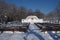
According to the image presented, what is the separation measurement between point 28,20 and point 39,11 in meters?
19.7

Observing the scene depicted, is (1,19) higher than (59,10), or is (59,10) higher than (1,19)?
(59,10)

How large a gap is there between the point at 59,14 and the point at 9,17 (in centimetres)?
1777

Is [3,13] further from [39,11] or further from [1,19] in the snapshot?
[39,11]

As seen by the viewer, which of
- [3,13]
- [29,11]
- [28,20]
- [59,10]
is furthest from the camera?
[29,11]

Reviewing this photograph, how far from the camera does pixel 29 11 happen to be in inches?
3031

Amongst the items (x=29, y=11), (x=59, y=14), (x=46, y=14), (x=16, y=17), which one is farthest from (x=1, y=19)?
(x=46, y=14)

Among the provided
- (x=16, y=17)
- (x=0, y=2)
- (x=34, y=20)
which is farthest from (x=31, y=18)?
(x=0, y=2)

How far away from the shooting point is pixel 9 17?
50844 millimetres

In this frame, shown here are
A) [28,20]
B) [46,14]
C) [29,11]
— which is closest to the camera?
[28,20]

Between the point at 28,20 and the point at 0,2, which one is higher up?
the point at 0,2

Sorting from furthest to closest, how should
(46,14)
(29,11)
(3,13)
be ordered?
(46,14) < (29,11) < (3,13)

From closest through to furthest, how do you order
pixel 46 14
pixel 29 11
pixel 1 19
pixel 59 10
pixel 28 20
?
1. pixel 1 19
2. pixel 59 10
3. pixel 28 20
4. pixel 29 11
5. pixel 46 14

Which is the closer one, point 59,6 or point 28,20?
point 59,6

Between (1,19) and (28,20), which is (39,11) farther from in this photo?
(1,19)
